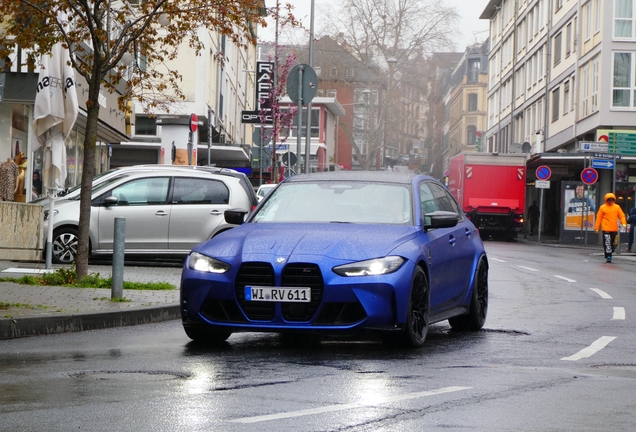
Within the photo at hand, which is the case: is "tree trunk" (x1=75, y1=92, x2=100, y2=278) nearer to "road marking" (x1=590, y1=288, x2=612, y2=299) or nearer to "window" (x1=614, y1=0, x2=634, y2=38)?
"road marking" (x1=590, y1=288, x2=612, y2=299)

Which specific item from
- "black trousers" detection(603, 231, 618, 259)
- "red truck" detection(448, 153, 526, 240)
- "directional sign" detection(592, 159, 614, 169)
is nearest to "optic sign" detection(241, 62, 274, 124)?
"red truck" detection(448, 153, 526, 240)

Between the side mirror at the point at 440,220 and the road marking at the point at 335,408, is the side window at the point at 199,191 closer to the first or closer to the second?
the side mirror at the point at 440,220

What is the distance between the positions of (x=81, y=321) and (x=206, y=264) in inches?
91.9

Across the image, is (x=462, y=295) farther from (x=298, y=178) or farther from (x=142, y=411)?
(x=142, y=411)

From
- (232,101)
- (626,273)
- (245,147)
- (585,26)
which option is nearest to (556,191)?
(585,26)

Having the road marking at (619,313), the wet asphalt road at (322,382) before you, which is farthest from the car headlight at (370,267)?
the road marking at (619,313)

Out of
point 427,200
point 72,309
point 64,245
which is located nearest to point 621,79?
point 64,245

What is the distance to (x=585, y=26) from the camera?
2089 inches

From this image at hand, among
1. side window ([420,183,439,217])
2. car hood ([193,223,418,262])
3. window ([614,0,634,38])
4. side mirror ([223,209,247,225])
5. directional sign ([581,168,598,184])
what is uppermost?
window ([614,0,634,38])

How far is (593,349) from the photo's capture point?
9.55 metres

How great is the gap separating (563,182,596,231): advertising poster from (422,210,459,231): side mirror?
33.7 meters

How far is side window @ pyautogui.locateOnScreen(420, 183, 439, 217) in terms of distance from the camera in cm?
1018

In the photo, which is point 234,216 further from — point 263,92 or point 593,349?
point 263,92

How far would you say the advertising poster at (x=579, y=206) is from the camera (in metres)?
42.5
